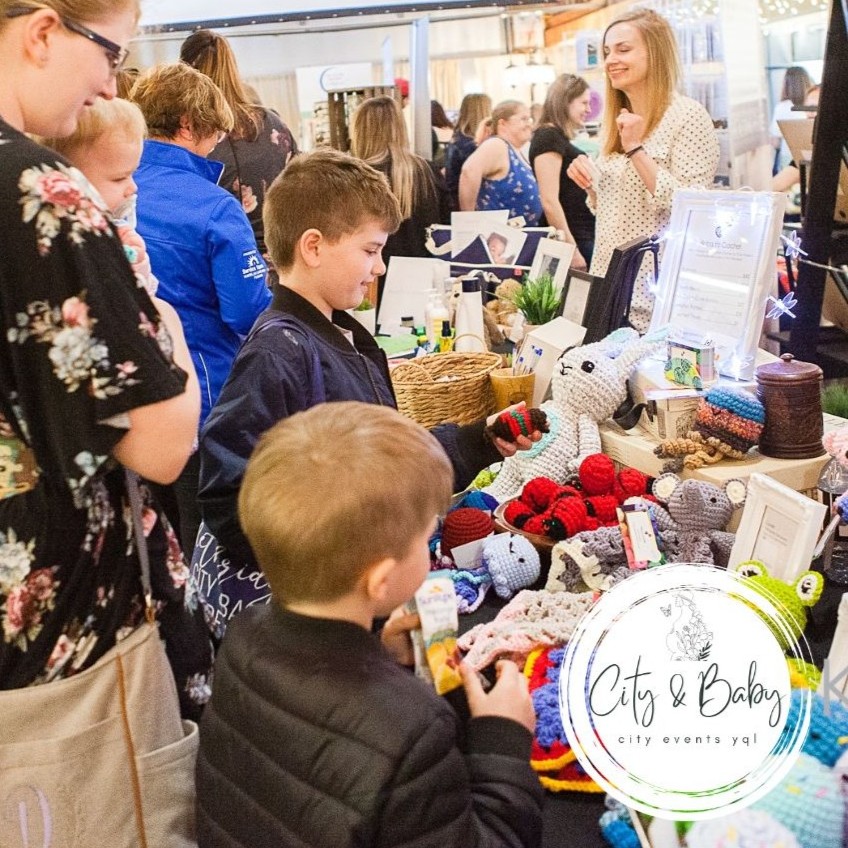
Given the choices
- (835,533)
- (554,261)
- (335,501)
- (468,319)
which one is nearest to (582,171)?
Answer: (554,261)

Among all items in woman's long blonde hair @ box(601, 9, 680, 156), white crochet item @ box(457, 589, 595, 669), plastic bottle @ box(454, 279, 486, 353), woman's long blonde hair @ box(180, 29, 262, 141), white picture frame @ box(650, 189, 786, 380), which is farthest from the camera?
woman's long blonde hair @ box(180, 29, 262, 141)

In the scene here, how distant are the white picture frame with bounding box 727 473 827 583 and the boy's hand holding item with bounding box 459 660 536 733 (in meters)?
0.61

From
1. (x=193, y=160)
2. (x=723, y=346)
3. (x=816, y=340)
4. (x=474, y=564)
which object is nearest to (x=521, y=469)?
(x=474, y=564)

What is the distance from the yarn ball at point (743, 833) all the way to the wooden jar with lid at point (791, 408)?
926mm

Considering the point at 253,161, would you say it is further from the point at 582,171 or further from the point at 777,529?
the point at 777,529

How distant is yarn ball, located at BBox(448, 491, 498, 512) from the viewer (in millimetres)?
2012

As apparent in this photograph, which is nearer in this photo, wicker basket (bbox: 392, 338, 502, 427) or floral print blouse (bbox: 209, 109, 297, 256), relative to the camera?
wicker basket (bbox: 392, 338, 502, 427)

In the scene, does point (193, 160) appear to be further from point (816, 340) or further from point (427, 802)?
point (427, 802)

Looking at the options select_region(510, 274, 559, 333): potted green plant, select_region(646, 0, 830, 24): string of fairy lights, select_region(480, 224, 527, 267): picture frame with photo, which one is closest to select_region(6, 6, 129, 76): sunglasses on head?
select_region(510, 274, 559, 333): potted green plant

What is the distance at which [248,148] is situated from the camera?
133 inches

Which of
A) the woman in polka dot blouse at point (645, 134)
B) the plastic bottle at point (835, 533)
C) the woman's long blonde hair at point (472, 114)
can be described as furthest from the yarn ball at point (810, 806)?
the woman's long blonde hair at point (472, 114)

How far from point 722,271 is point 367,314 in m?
1.73

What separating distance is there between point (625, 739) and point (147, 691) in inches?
21.6

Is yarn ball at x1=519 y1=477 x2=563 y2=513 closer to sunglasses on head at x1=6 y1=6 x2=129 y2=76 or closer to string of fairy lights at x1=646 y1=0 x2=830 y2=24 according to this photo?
sunglasses on head at x1=6 y1=6 x2=129 y2=76
